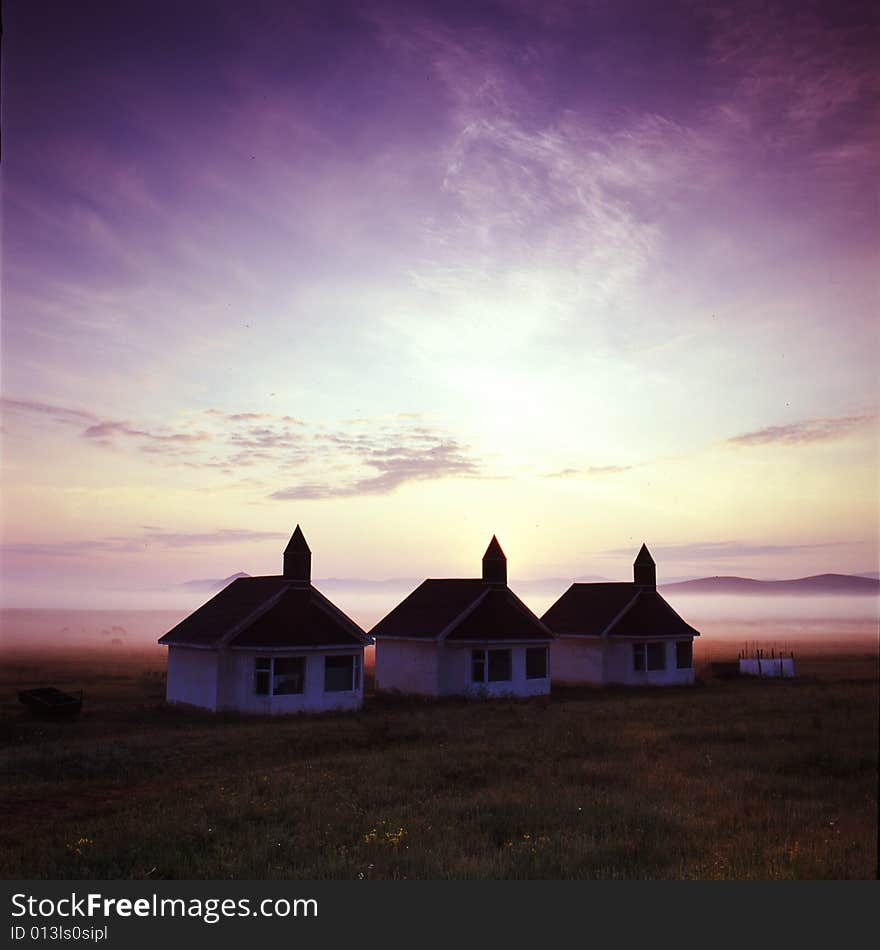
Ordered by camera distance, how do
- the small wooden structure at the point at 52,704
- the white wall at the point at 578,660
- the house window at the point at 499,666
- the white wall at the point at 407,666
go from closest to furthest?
1. the small wooden structure at the point at 52,704
2. the white wall at the point at 407,666
3. the house window at the point at 499,666
4. the white wall at the point at 578,660

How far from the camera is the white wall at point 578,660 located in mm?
51375

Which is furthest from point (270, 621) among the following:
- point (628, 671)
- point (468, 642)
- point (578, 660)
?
point (628, 671)

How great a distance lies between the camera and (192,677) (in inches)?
1485

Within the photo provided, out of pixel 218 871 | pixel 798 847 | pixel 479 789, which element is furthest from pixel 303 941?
pixel 479 789

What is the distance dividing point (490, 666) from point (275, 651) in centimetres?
1299

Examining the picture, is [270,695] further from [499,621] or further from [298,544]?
[499,621]

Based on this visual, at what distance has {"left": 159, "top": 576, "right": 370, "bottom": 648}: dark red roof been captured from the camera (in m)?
36.0

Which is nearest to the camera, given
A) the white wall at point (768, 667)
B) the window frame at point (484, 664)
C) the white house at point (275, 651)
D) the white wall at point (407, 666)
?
the white house at point (275, 651)

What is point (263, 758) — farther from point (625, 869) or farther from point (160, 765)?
point (625, 869)

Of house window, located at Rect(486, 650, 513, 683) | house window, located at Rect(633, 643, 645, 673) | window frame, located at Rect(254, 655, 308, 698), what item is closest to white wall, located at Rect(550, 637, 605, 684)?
house window, located at Rect(633, 643, 645, 673)

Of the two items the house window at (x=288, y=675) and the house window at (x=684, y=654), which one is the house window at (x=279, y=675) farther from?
the house window at (x=684, y=654)

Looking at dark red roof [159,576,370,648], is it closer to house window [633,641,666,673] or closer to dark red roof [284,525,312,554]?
dark red roof [284,525,312,554]

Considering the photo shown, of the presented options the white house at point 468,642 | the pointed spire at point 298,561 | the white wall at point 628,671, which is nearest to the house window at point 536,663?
the white house at point 468,642

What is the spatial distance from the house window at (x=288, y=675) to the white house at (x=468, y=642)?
27.5 ft
